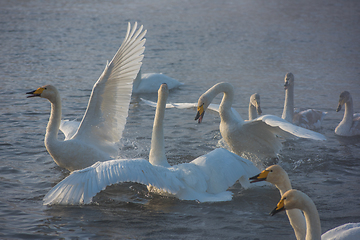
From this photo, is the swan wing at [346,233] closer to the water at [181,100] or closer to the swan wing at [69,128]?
the water at [181,100]

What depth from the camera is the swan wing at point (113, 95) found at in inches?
248

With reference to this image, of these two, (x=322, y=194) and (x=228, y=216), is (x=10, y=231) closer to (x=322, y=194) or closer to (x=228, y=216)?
(x=228, y=216)

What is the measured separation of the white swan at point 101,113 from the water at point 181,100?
0.50 metres

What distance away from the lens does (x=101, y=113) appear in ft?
21.3

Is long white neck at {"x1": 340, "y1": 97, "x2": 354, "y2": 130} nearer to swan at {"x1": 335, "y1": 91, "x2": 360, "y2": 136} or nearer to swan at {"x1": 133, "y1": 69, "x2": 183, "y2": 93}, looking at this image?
swan at {"x1": 335, "y1": 91, "x2": 360, "y2": 136}

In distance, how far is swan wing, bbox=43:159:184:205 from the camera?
15.3 feet

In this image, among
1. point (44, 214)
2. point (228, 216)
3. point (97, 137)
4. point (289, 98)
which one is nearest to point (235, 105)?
point (289, 98)

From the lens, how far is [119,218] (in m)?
5.25

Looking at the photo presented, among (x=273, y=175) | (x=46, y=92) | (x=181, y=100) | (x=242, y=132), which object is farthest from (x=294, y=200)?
(x=181, y=100)

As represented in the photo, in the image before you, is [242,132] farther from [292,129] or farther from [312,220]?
[312,220]

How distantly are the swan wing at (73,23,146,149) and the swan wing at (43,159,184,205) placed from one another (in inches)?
65.1

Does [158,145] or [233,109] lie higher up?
[233,109]

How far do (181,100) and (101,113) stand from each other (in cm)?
516

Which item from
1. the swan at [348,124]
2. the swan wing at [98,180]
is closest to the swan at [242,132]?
the swan wing at [98,180]
